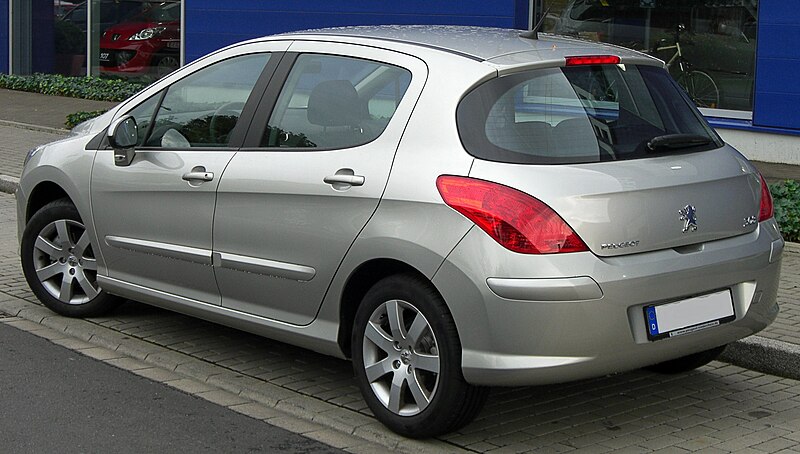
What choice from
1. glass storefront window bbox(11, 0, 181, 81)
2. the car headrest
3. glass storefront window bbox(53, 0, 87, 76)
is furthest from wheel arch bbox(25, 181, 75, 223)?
glass storefront window bbox(53, 0, 87, 76)

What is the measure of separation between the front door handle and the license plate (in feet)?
7.14

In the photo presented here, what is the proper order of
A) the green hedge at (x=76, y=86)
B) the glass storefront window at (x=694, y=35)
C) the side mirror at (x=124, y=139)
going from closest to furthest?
1. the side mirror at (x=124, y=139)
2. the glass storefront window at (x=694, y=35)
3. the green hedge at (x=76, y=86)

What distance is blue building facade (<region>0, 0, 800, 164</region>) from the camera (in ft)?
41.1

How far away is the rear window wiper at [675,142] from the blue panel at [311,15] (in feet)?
30.9

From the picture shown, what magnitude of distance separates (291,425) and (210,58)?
77.6 inches

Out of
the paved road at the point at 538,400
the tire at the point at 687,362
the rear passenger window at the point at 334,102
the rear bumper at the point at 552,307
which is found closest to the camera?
the rear bumper at the point at 552,307

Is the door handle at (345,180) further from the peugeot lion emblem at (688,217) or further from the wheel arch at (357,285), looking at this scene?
the peugeot lion emblem at (688,217)

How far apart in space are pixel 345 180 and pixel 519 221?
0.89 metres

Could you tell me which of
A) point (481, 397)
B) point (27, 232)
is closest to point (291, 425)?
point (481, 397)

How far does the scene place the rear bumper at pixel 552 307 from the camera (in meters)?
4.67

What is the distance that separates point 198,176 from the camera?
5.93m

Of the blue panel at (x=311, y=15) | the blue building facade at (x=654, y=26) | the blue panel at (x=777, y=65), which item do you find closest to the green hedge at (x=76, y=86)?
the blue building facade at (x=654, y=26)

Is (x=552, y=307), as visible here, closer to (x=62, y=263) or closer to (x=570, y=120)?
(x=570, y=120)

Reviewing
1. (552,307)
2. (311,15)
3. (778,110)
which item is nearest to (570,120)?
(552,307)
